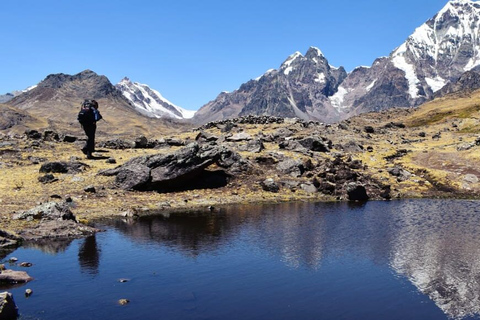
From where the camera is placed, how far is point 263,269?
104 feet

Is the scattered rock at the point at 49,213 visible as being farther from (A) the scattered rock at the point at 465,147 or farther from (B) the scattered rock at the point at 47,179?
(A) the scattered rock at the point at 465,147

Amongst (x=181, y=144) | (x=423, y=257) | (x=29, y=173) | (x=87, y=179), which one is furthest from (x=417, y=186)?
(x=29, y=173)

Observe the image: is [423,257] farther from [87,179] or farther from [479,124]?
[479,124]

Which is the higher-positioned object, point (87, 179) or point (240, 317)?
point (87, 179)

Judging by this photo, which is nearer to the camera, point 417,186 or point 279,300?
point 279,300

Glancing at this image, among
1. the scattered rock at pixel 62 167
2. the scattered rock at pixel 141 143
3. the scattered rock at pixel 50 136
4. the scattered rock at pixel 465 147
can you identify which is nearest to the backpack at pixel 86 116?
the scattered rock at pixel 62 167

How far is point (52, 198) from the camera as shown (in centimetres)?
5334

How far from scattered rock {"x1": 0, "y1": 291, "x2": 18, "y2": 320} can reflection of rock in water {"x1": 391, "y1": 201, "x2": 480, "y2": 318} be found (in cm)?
2414

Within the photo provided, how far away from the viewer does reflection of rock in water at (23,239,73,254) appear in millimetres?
35750

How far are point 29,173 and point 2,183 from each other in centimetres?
531

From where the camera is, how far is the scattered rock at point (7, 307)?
2208 cm

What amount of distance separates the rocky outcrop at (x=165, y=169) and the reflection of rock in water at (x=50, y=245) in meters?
21.2

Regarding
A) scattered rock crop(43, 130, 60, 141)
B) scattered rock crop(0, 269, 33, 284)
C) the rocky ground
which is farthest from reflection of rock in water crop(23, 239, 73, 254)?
scattered rock crop(43, 130, 60, 141)

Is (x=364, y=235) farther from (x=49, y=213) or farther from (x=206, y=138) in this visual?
(x=206, y=138)
